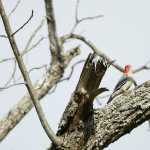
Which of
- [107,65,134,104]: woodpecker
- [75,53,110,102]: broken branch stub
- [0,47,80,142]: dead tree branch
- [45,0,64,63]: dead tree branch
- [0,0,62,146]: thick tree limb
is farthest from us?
[45,0,64,63]: dead tree branch

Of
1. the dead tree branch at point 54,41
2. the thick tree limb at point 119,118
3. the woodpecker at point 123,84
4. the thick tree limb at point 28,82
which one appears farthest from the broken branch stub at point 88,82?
the dead tree branch at point 54,41

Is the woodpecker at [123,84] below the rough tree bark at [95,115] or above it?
above

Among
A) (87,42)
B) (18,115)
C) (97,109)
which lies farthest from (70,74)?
(97,109)

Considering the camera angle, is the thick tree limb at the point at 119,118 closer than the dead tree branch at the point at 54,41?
Yes

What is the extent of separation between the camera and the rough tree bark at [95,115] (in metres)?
2.36

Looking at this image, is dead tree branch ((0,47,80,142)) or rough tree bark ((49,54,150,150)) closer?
rough tree bark ((49,54,150,150))

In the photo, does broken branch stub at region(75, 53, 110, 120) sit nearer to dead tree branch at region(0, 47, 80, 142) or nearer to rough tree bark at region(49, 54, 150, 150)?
rough tree bark at region(49, 54, 150, 150)

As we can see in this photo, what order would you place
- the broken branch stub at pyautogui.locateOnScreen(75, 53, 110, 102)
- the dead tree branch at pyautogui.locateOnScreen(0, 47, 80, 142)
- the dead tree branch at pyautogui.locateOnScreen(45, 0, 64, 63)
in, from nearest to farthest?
1. the broken branch stub at pyautogui.locateOnScreen(75, 53, 110, 102)
2. the dead tree branch at pyautogui.locateOnScreen(0, 47, 80, 142)
3. the dead tree branch at pyautogui.locateOnScreen(45, 0, 64, 63)

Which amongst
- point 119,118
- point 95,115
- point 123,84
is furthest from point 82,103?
point 123,84

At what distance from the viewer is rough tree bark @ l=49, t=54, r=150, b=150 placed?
236 centimetres

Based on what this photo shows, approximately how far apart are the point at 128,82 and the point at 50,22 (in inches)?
95.9

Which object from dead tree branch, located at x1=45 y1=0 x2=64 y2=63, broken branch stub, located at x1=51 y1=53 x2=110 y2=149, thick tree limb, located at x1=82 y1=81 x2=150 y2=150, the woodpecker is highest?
dead tree branch, located at x1=45 y1=0 x2=64 y2=63

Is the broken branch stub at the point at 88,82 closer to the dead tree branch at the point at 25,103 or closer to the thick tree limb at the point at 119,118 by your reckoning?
the thick tree limb at the point at 119,118

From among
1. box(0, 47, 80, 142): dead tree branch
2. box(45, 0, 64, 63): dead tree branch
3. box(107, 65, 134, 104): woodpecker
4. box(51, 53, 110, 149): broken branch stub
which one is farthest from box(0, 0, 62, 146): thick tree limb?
box(45, 0, 64, 63): dead tree branch
